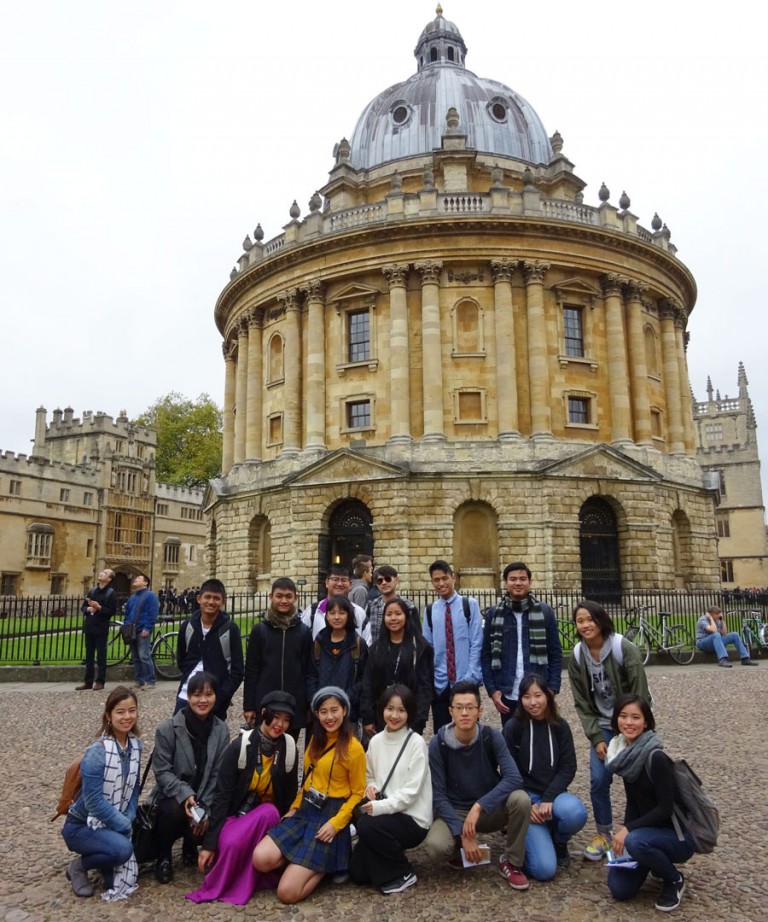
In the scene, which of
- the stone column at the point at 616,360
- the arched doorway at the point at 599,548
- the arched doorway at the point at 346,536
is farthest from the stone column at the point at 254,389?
the stone column at the point at 616,360

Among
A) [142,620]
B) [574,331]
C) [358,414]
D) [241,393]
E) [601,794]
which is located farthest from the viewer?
[241,393]

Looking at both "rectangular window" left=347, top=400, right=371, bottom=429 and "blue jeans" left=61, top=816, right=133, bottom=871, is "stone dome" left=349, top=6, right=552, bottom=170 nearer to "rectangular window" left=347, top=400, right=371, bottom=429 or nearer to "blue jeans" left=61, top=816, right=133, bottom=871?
"rectangular window" left=347, top=400, right=371, bottom=429

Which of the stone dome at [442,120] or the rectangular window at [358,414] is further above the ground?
the stone dome at [442,120]

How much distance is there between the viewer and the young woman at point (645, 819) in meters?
4.71

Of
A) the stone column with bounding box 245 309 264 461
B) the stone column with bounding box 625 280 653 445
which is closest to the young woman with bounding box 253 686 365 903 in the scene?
the stone column with bounding box 625 280 653 445

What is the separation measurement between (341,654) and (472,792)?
6.25 feet

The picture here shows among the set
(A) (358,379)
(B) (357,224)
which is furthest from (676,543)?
(B) (357,224)

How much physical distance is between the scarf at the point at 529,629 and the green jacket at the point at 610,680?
0.63 m

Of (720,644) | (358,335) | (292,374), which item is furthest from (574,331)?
(720,644)

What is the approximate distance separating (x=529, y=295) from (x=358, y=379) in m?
7.39

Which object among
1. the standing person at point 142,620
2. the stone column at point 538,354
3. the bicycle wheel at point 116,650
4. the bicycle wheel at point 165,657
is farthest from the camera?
the stone column at point 538,354

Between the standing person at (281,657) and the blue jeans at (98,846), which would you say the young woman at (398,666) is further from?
the blue jeans at (98,846)

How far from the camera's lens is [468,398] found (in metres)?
28.2

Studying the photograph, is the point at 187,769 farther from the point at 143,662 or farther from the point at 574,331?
the point at 574,331
